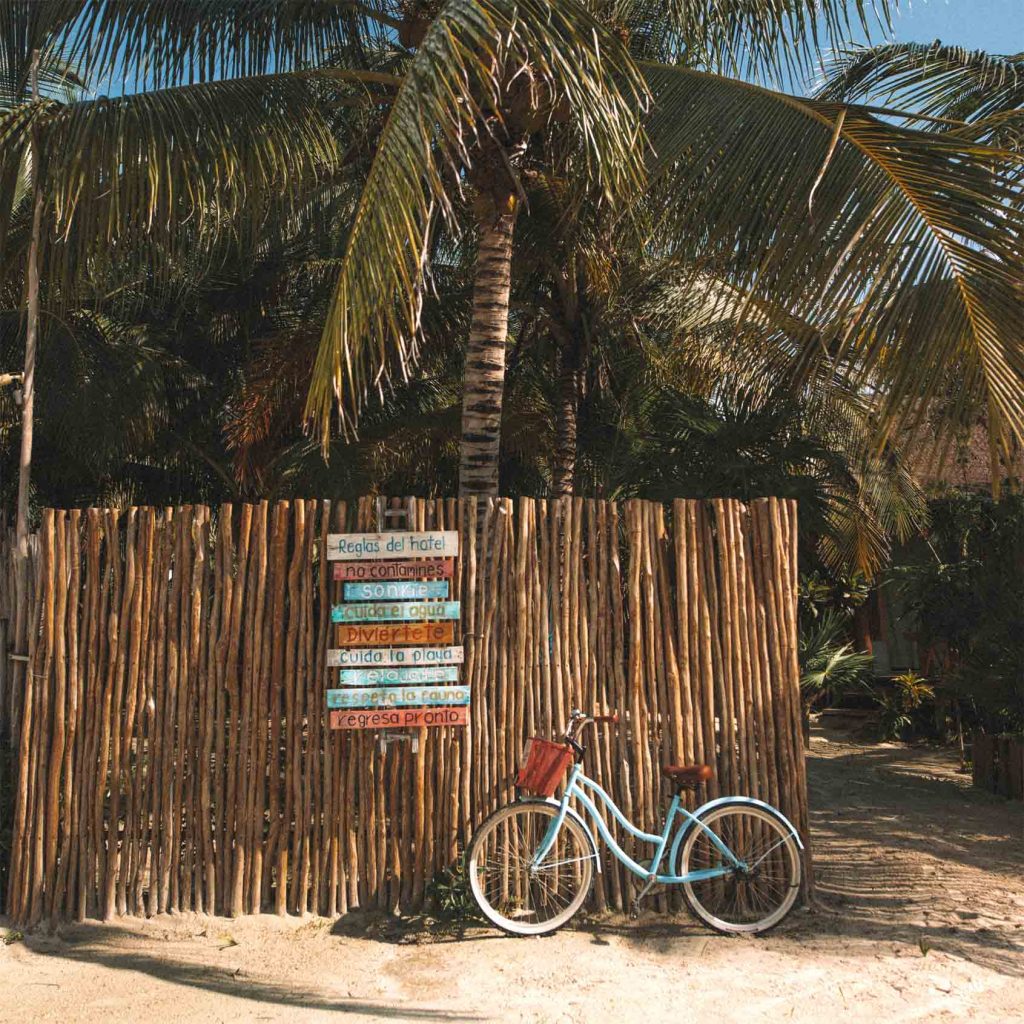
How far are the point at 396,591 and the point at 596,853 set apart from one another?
1470 mm

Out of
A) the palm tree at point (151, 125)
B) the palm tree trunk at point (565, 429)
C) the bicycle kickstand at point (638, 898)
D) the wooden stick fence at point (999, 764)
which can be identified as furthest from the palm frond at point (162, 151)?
the wooden stick fence at point (999, 764)

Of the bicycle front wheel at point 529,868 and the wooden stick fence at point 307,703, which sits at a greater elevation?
the wooden stick fence at point 307,703

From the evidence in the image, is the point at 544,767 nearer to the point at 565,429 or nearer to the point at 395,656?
the point at 395,656

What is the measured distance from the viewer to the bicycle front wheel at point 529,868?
183 inches

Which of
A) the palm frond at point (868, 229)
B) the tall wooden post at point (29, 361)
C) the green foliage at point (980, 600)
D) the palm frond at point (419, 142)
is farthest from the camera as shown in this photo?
the green foliage at point (980, 600)

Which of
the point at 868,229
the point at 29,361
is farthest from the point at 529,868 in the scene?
the point at 29,361

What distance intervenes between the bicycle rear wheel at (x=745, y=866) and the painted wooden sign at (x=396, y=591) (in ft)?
5.18

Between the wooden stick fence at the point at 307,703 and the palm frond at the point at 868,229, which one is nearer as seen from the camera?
the palm frond at the point at 868,229

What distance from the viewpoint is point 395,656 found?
4.88 m

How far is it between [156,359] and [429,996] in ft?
26.7

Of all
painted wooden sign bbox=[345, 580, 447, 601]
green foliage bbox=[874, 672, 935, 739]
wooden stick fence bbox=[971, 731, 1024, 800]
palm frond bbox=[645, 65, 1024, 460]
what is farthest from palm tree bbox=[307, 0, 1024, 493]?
green foliage bbox=[874, 672, 935, 739]

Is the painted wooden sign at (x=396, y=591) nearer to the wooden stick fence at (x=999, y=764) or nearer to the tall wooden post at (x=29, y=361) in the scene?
the tall wooden post at (x=29, y=361)

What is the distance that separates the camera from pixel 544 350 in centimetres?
1091

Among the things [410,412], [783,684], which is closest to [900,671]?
[410,412]
